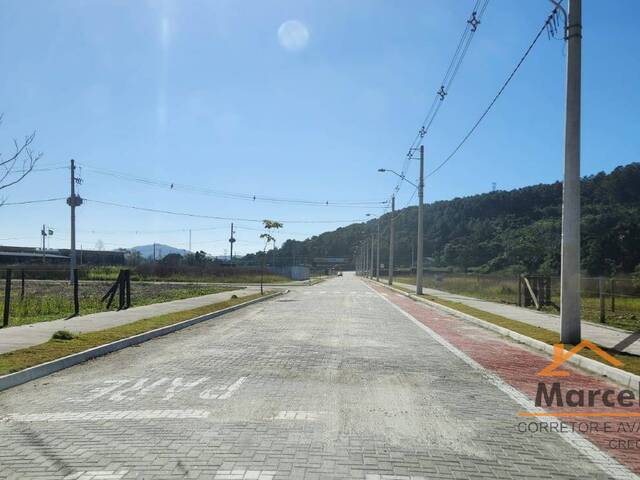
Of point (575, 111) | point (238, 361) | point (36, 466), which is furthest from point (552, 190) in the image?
point (36, 466)

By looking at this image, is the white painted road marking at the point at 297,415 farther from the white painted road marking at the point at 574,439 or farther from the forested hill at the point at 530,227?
the forested hill at the point at 530,227

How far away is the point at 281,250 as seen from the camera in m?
167

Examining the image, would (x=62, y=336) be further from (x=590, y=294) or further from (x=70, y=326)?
(x=590, y=294)

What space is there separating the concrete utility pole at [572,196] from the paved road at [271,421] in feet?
9.93

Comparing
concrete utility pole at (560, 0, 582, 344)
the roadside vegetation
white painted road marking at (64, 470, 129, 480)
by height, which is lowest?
the roadside vegetation

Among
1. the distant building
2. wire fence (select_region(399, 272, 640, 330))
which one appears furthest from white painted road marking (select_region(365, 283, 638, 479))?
the distant building

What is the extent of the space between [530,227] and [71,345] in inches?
2721

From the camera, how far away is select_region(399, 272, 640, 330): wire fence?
19.7 metres

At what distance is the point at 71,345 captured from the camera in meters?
11.4

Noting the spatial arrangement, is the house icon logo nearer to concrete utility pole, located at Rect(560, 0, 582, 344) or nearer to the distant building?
concrete utility pole, located at Rect(560, 0, 582, 344)

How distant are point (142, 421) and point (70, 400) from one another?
1704 mm

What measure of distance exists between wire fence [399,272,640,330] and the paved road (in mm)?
10983

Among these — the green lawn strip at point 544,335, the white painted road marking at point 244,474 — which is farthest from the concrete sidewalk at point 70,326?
the green lawn strip at point 544,335

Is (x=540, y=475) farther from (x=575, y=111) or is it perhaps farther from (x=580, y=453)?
(x=575, y=111)
